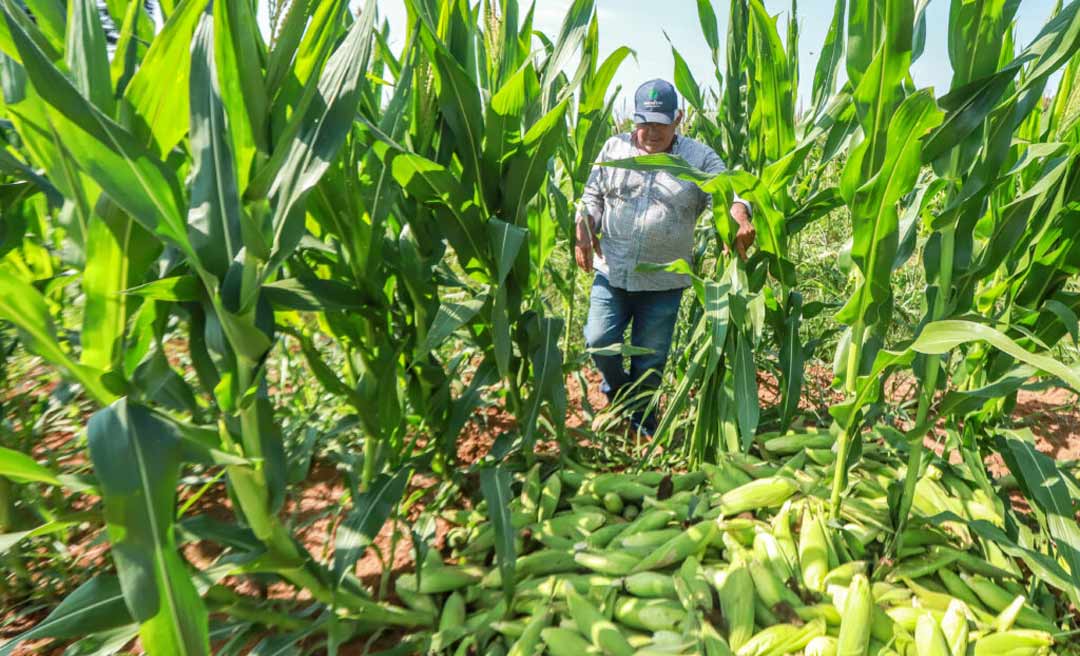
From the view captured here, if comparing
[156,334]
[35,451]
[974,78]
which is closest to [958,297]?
[974,78]

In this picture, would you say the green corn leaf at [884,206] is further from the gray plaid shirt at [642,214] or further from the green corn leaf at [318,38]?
the gray plaid shirt at [642,214]

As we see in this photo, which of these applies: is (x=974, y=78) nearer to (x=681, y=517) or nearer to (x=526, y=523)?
(x=681, y=517)

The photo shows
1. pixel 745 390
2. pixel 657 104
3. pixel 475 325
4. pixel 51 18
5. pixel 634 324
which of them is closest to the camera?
pixel 51 18

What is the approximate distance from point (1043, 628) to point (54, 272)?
293 centimetres

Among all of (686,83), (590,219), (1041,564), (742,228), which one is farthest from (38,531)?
(686,83)

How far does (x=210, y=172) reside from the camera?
87 centimetres

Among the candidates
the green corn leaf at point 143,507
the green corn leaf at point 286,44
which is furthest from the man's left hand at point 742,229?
the green corn leaf at point 143,507

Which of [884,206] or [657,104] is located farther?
[657,104]

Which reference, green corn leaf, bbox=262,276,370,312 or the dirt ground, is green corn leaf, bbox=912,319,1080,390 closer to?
the dirt ground

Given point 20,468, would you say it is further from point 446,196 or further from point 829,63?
point 829,63

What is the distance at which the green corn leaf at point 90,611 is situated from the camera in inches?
36.1

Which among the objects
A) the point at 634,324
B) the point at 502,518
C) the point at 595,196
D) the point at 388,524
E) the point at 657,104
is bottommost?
the point at 388,524

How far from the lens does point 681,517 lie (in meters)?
1.64

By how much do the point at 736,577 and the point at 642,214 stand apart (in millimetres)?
1630
